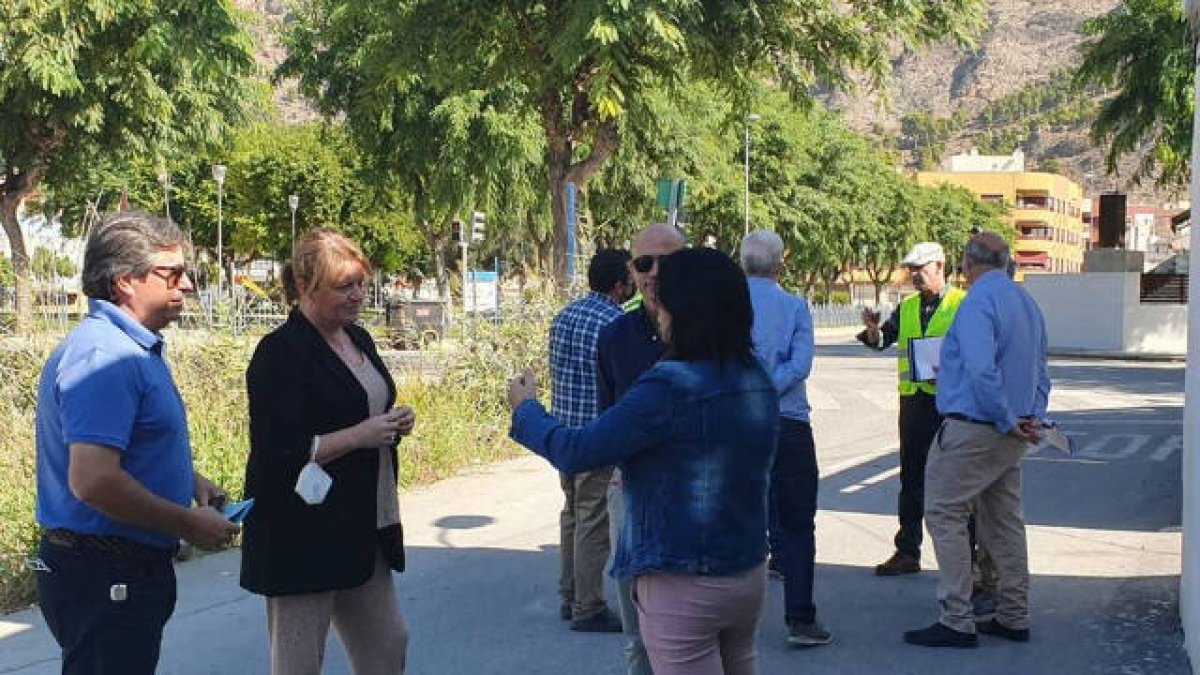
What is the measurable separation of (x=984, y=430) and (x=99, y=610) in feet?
13.2

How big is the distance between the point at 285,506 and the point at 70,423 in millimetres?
709

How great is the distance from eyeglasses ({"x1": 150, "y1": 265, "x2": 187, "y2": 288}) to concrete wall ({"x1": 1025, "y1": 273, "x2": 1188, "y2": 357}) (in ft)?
114

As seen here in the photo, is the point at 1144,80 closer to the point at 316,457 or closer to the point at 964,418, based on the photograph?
the point at 964,418

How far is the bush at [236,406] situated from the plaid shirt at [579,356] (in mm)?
3241

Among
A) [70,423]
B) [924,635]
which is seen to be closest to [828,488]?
[924,635]

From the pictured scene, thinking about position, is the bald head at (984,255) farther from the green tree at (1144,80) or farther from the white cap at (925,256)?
the green tree at (1144,80)

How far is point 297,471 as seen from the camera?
11.9ft

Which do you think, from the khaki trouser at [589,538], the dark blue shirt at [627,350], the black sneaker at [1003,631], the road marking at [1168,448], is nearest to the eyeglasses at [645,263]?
the dark blue shirt at [627,350]

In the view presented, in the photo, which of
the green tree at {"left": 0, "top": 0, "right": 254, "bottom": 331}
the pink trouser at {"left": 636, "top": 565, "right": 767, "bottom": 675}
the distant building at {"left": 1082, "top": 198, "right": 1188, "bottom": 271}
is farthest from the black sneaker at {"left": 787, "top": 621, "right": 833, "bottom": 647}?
Answer: the distant building at {"left": 1082, "top": 198, "right": 1188, "bottom": 271}

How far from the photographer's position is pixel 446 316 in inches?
577

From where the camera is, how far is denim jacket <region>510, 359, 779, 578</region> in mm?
3295

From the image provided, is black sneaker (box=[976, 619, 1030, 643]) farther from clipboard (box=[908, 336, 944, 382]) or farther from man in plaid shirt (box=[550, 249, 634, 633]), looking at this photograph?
man in plaid shirt (box=[550, 249, 634, 633])

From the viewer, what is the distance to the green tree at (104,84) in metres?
15.1

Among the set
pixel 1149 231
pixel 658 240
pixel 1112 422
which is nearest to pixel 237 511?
pixel 658 240
